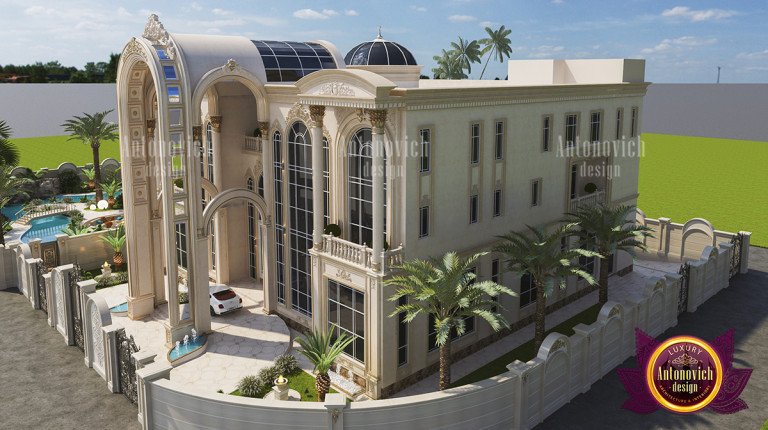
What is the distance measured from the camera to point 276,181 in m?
27.8

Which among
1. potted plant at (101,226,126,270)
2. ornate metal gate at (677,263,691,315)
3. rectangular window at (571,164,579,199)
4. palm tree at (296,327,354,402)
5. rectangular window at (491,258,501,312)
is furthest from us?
potted plant at (101,226,126,270)

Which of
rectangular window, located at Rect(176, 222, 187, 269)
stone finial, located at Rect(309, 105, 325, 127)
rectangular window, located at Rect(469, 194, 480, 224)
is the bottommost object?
rectangular window, located at Rect(176, 222, 187, 269)

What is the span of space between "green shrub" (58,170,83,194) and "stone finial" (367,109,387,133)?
43.8 meters

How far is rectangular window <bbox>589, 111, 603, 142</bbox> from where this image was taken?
30806mm

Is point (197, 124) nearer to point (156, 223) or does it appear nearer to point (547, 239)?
point (156, 223)

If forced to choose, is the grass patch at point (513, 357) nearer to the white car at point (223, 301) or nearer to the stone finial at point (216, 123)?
the white car at point (223, 301)

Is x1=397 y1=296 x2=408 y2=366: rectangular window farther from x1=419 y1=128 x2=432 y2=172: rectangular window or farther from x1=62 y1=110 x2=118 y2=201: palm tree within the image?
x1=62 y1=110 x2=118 y2=201: palm tree

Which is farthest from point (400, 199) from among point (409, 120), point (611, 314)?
point (611, 314)

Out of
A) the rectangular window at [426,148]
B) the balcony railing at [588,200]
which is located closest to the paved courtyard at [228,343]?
the rectangular window at [426,148]

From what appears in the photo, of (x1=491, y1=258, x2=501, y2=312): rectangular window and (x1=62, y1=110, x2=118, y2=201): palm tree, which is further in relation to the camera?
(x1=62, y1=110, x2=118, y2=201): palm tree

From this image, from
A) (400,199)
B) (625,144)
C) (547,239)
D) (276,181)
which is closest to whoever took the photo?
(400,199)

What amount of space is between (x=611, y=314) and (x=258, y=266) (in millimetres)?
17979

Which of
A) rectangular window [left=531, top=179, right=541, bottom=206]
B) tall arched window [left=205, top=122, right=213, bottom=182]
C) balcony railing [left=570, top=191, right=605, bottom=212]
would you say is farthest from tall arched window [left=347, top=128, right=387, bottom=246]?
balcony railing [left=570, top=191, right=605, bottom=212]

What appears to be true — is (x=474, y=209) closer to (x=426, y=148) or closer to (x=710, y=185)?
(x=426, y=148)
